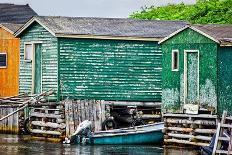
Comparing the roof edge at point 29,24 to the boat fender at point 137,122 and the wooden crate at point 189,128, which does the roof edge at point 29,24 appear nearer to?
the boat fender at point 137,122

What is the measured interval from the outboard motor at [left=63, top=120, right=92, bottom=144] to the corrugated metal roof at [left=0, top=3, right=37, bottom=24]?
27066 millimetres

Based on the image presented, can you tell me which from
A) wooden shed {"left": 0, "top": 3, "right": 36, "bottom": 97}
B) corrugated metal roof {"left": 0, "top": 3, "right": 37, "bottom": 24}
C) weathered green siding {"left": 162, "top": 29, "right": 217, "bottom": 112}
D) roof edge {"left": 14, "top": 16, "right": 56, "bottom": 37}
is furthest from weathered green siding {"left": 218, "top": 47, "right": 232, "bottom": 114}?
corrugated metal roof {"left": 0, "top": 3, "right": 37, "bottom": 24}

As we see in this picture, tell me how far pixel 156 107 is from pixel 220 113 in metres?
7.31

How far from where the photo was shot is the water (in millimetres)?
34062

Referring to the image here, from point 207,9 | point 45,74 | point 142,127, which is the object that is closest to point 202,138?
point 142,127

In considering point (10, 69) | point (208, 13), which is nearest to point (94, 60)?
point (10, 69)

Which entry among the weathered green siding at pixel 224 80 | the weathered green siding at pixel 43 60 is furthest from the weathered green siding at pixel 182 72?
the weathered green siding at pixel 43 60

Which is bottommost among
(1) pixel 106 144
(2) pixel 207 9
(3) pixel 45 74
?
(1) pixel 106 144

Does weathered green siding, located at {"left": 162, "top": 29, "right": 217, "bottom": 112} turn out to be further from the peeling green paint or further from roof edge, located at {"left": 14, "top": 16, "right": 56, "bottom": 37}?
roof edge, located at {"left": 14, "top": 16, "right": 56, "bottom": 37}

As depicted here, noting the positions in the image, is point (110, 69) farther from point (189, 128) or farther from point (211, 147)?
point (211, 147)

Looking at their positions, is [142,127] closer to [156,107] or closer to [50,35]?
[156,107]

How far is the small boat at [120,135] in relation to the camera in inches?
1481

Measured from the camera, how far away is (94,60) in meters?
41.3

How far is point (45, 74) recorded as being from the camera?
137 ft
